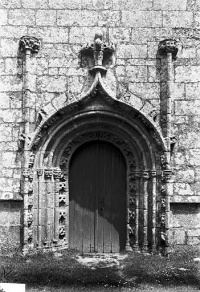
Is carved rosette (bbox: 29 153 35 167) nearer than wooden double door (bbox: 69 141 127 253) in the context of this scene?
Yes

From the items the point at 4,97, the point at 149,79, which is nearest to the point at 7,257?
the point at 4,97

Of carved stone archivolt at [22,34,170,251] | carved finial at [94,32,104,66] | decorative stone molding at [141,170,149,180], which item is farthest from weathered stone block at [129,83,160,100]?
decorative stone molding at [141,170,149,180]

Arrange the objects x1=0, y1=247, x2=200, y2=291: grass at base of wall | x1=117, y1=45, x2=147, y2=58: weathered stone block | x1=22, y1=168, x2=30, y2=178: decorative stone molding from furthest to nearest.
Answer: x1=117, y1=45, x2=147, y2=58: weathered stone block → x1=22, y1=168, x2=30, y2=178: decorative stone molding → x1=0, y1=247, x2=200, y2=291: grass at base of wall

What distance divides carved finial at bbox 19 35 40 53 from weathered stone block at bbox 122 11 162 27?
5.69 feet

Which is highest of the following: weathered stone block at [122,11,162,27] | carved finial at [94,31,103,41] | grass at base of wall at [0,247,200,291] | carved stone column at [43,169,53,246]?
weathered stone block at [122,11,162,27]

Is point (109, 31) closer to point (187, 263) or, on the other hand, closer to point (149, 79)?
point (149, 79)

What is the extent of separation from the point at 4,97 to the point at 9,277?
3172 millimetres

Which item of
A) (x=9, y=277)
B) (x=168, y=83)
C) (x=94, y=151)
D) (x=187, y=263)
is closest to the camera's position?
(x=9, y=277)

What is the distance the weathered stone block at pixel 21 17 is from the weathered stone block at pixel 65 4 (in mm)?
419

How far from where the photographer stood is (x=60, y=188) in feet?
18.4

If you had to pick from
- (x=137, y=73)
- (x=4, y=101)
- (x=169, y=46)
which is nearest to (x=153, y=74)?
(x=137, y=73)

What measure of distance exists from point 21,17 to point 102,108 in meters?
2.38

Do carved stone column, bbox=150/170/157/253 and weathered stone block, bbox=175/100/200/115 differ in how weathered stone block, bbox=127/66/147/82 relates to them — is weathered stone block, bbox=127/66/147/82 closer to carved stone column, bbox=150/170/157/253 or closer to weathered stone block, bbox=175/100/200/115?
weathered stone block, bbox=175/100/200/115

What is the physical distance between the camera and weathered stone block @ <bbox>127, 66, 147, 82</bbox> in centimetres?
554
